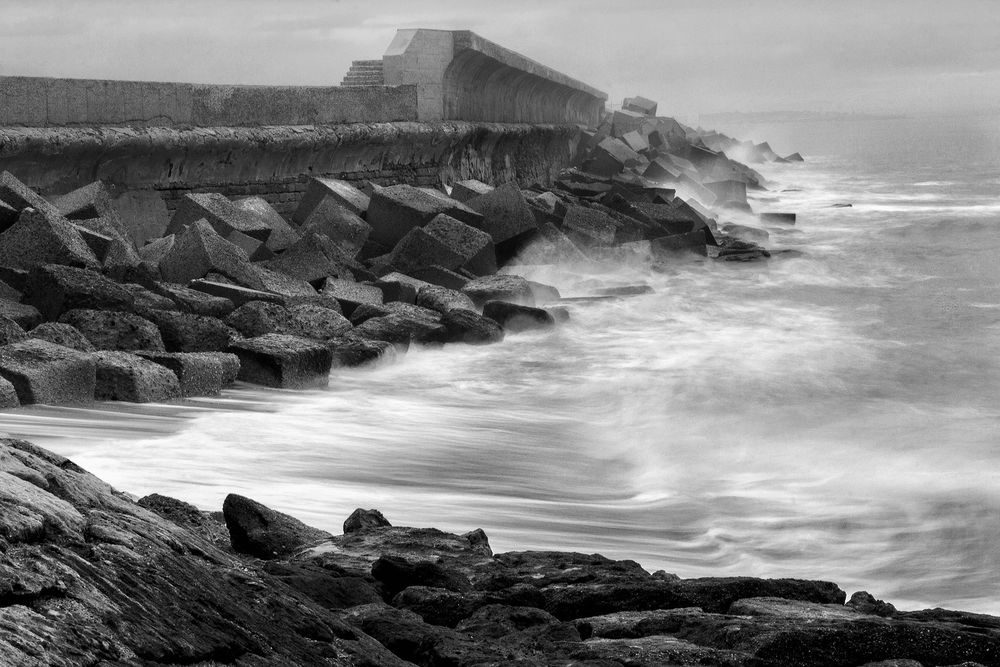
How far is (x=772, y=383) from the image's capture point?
707 cm

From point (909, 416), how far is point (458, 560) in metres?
4.10

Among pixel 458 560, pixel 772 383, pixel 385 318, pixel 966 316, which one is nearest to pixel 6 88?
pixel 385 318

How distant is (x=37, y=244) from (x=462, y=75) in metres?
7.78

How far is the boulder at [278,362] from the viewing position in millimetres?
5625

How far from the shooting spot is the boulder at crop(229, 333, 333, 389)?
5.62 metres

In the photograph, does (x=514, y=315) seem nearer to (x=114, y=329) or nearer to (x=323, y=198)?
(x=323, y=198)

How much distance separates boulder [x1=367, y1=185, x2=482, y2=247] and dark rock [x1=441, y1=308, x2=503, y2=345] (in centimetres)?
190

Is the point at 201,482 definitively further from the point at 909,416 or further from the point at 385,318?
the point at 909,416

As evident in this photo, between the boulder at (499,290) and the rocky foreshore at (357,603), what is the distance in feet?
17.0

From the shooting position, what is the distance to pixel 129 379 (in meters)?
4.86

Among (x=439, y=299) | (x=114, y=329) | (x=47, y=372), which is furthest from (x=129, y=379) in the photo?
(x=439, y=299)

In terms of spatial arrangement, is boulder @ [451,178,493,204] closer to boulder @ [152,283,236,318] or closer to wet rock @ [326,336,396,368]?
wet rock @ [326,336,396,368]

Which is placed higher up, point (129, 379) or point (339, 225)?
point (339, 225)

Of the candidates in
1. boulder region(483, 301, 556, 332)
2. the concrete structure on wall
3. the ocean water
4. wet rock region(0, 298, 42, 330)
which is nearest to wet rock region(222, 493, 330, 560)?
the ocean water
